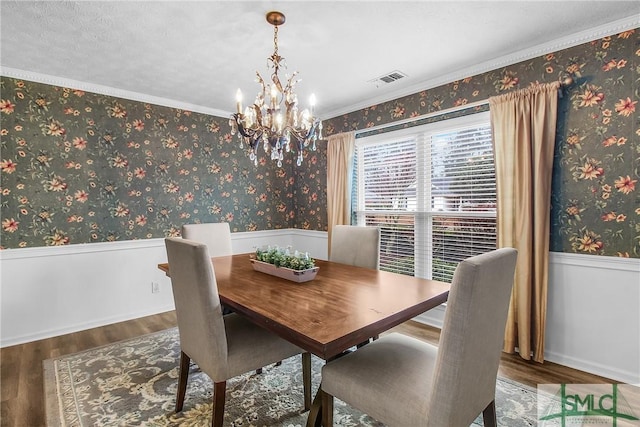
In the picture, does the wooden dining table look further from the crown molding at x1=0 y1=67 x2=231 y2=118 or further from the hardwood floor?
the crown molding at x1=0 y1=67 x2=231 y2=118

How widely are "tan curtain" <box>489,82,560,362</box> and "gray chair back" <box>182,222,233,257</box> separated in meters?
2.45

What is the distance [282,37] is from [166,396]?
251 centimetres

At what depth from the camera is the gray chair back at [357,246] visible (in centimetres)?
246

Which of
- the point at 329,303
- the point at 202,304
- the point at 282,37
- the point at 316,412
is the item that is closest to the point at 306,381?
the point at 316,412

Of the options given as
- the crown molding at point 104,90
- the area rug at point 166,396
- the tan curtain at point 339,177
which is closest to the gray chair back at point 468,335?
the area rug at point 166,396

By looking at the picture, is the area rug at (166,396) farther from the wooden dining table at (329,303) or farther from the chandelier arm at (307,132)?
the chandelier arm at (307,132)

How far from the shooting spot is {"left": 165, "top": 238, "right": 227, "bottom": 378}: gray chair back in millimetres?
1468

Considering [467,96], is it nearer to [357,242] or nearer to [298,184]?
[357,242]

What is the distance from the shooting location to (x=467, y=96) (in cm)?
285

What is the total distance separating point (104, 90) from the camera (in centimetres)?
319

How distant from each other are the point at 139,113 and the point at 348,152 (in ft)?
7.66

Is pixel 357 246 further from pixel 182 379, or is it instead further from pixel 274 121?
pixel 182 379

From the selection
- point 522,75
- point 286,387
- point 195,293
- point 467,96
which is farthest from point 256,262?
point 522,75

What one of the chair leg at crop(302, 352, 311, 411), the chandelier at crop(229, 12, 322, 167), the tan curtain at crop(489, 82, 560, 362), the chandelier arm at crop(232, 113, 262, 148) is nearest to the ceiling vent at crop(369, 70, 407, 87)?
the tan curtain at crop(489, 82, 560, 362)
